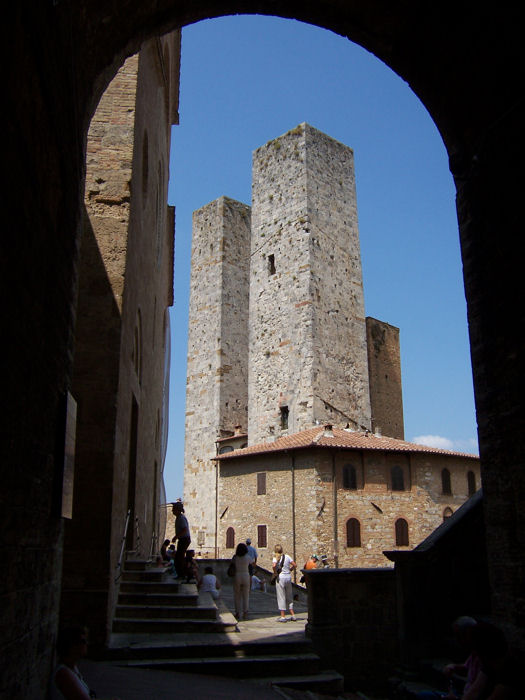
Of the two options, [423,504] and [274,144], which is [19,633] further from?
[274,144]

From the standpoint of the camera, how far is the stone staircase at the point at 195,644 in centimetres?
672

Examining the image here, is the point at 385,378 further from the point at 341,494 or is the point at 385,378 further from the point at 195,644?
the point at 195,644

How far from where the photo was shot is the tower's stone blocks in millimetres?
27766

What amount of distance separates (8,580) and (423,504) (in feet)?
65.2

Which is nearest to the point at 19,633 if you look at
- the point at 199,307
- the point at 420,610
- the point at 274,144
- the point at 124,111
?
the point at 420,610

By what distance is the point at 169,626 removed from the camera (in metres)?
7.79

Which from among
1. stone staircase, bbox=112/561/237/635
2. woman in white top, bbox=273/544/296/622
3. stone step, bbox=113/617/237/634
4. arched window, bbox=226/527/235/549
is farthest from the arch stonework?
arched window, bbox=226/527/235/549

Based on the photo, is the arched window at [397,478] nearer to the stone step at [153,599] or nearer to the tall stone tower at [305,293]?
the tall stone tower at [305,293]

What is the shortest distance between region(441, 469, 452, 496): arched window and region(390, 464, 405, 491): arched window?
1689mm

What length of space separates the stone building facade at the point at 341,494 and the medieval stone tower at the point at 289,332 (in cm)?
221

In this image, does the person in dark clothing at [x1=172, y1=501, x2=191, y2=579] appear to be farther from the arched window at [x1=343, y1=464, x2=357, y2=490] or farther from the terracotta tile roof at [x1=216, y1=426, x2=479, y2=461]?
the arched window at [x1=343, y1=464, x2=357, y2=490]

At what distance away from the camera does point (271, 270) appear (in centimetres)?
2620

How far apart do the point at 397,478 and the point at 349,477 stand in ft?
6.34

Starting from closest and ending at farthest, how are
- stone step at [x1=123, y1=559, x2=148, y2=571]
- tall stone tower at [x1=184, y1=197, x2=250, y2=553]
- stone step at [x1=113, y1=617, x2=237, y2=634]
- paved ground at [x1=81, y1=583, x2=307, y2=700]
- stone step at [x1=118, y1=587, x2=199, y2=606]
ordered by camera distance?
paved ground at [x1=81, y1=583, x2=307, y2=700]
stone step at [x1=113, y1=617, x2=237, y2=634]
stone step at [x1=118, y1=587, x2=199, y2=606]
stone step at [x1=123, y1=559, x2=148, y2=571]
tall stone tower at [x1=184, y1=197, x2=250, y2=553]
